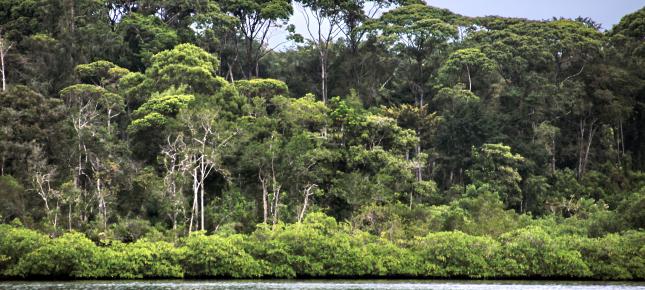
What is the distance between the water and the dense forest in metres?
1.23

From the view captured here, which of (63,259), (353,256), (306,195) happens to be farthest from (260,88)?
(63,259)

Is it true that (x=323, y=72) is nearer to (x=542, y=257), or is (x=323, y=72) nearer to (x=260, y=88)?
(x=260, y=88)

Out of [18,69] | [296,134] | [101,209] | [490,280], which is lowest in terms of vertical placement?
[490,280]

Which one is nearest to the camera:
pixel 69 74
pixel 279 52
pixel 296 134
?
pixel 296 134

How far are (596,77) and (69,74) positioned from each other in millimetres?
28206

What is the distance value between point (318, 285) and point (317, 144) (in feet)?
42.9

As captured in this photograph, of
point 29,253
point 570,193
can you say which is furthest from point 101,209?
point 570,193

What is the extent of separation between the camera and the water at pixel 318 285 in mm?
39562

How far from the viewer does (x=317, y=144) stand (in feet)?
176

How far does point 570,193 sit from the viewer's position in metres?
58.3

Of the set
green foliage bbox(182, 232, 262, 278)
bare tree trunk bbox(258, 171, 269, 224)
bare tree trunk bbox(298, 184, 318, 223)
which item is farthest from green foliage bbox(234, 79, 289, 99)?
green foliage bbox(182, 232, 262, 278)

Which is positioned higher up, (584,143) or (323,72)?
(323,72)

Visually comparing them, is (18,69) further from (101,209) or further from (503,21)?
(503,21)

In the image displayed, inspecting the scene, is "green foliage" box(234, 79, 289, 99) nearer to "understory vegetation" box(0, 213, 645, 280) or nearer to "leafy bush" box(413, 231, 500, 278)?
"understory vegetation" box(0, 213, 645, 280)
